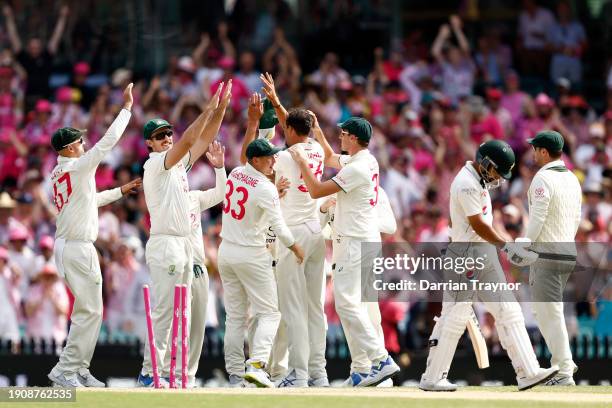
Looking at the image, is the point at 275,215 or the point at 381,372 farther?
the point at 381,372

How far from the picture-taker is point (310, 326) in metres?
15.7

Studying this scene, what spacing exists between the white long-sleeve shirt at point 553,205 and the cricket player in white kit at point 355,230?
1.44 metres

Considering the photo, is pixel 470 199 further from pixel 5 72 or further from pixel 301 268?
pixel 5 72

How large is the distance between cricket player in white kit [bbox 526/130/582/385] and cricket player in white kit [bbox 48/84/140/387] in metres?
3.79

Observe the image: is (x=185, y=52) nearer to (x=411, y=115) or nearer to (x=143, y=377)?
(x=411, y=115)

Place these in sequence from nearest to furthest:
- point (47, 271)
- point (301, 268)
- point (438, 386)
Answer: point (438, 386), point (301, 268), point (47, 271)

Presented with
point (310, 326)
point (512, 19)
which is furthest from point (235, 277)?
point (512, 19)

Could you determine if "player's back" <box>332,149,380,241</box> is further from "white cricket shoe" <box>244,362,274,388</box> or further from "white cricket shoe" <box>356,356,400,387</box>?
"white cricket shoe" <box>244,362,274,388</box>

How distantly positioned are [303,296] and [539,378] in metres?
2.50

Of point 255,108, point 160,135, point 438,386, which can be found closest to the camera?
point 438,386

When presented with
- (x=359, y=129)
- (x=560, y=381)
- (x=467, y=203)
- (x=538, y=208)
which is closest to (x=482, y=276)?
(x=467, y=203)

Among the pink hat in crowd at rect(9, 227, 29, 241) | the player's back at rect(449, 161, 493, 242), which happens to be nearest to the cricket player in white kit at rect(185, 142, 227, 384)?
the player's back at rect(449, 161, 493, 242)

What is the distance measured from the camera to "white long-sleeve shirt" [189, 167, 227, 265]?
15536 mm

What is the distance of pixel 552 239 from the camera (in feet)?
50.8
